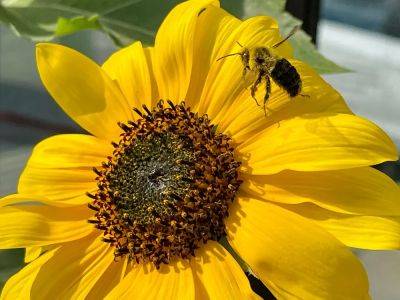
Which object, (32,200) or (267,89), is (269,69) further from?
(32,200)

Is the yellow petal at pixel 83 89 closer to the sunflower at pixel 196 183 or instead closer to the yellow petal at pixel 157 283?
the sunflower at pixel 196 183

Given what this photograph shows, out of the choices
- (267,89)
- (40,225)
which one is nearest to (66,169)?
(40,225)

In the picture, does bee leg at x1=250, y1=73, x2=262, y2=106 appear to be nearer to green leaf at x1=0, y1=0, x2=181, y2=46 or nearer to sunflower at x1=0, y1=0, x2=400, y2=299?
sunflower at x1=0, y1=0, x2=400, y2=299

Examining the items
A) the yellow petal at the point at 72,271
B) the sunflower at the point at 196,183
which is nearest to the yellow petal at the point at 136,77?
the sunflower at the point at 196,183

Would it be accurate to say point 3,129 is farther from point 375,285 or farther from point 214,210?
point 214,210

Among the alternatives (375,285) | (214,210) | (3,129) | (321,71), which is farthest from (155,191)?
(3,129)
